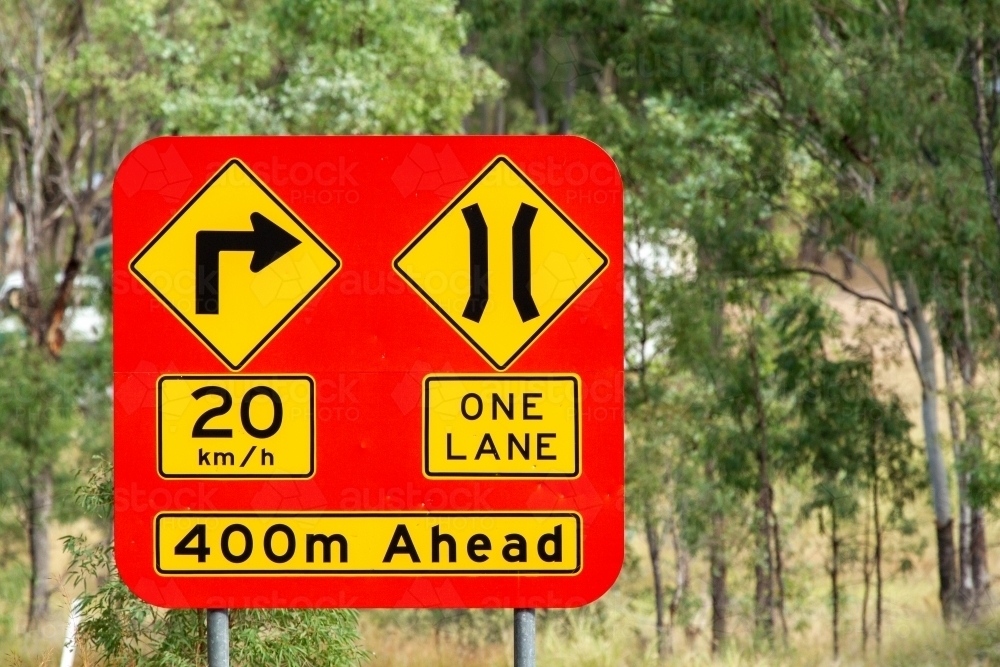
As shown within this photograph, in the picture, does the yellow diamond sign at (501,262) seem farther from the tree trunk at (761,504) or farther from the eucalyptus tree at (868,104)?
the tree trunk at (761,504)

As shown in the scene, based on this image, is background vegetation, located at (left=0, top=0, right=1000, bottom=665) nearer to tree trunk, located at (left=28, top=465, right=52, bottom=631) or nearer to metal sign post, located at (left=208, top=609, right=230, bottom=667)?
tree trunk, located at (left=28, top=465, right=52, bottom=631)

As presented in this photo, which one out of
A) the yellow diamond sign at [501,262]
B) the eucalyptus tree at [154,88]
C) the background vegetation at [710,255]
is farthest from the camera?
the eucalyptus tree at [154,88]

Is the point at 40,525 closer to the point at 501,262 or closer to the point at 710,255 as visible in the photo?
the point at 710,255

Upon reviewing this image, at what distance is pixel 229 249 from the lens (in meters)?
3.10

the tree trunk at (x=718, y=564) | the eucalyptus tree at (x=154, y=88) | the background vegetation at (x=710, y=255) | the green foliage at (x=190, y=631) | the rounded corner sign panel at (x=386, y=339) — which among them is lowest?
the green foliage at (x=190, y=631)

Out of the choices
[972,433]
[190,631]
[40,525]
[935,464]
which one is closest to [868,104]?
[972,433]

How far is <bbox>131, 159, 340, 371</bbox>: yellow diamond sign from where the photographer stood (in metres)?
→ 3.09

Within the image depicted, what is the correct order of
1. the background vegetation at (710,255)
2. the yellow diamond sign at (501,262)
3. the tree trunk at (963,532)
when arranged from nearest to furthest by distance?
the yellow diamond sign at (501,262)
the background vegetation at (710,255)
the tree trunk at (963,532)

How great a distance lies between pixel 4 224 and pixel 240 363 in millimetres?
28399

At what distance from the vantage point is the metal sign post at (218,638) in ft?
10.2

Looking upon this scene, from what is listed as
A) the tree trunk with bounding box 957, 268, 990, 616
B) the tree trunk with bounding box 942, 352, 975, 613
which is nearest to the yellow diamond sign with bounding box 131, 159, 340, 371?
the tree trunk with bounding box 957, 268, 990, 616

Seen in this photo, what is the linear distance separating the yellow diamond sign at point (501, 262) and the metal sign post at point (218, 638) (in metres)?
0.85

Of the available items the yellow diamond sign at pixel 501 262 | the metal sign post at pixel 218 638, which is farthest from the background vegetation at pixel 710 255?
the yellow diamond sign at pixel 501 262

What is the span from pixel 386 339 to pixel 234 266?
1.22 ft
